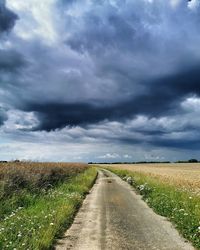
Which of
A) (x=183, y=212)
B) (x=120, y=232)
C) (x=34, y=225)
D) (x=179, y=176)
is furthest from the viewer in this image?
(x=179, y=176)

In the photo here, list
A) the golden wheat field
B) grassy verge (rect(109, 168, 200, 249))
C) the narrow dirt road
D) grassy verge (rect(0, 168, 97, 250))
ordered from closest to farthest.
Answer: grassy verge (rect(0, 168, 97, 250)), the narrow dirt road, grassy verge (rect(109, 168, 200, 249)), the golden wheat field

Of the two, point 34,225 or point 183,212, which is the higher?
point 183,212

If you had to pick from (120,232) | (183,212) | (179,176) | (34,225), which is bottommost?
(120,232)

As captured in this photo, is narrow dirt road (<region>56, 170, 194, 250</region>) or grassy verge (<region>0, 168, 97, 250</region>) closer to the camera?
grassy verge (<region>0, 168, 97, 250</region>)

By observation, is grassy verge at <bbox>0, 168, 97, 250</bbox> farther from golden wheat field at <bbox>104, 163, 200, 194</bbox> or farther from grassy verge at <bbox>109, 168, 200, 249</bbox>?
golden wheat field at <bbox>104, 163, 200, 194</bbox>

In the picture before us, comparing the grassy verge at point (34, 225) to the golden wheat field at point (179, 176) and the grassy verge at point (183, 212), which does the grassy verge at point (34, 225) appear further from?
the golden wheat field at point (179, 176)

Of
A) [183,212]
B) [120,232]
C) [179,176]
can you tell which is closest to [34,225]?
[120,232]

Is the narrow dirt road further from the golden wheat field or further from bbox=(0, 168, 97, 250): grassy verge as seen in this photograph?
the golden wheat field

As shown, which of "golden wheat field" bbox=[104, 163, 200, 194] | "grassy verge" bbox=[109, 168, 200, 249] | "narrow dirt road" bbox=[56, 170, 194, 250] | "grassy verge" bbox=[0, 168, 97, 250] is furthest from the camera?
"golden wheat field" bbox=[104, 163, 200, 194]

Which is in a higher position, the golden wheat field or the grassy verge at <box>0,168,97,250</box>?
the golden wheat field

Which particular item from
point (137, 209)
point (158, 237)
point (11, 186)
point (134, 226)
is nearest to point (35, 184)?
point (11, 186)

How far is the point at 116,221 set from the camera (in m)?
17.2

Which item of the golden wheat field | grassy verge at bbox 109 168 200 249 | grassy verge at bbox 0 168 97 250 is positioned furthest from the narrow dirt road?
the golden wheat field

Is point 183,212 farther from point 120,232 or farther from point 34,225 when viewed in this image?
point 34,225
